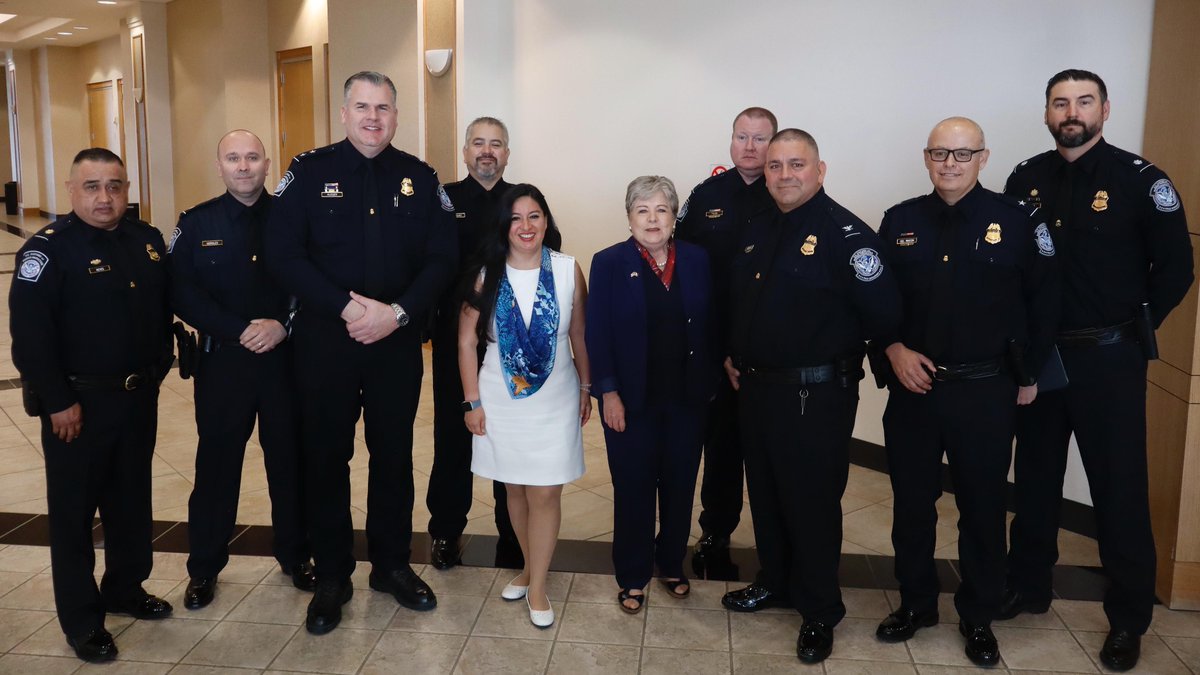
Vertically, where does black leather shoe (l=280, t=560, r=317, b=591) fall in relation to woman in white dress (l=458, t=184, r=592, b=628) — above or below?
below

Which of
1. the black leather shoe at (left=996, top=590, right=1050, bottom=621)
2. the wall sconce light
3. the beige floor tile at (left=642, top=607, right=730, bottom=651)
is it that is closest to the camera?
the beige floor tile at (left=642, top=607, right=730, bottom=651)

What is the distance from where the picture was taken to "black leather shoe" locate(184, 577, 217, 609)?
132 inches

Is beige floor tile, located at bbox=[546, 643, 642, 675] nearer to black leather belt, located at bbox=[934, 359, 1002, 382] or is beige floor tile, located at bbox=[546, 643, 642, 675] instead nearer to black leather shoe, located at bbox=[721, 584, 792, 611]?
black leather shoe, located at bbox=[721, 584, 792, 611]

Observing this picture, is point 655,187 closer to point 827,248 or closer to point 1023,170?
point 827,248

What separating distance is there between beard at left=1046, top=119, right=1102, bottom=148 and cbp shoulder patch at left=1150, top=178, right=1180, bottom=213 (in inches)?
9.5

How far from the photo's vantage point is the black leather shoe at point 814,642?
3.03 metres

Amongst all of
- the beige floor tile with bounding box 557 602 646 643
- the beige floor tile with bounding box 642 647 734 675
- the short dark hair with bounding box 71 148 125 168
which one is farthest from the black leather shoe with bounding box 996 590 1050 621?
the short dark hair with bounding box 71 148 125 168

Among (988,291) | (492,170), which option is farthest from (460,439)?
(988,291)

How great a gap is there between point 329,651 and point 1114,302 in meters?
2.74

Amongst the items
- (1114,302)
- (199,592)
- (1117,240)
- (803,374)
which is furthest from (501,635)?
(1117,240)

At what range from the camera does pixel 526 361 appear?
317 cm

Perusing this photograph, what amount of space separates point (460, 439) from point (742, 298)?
131cm

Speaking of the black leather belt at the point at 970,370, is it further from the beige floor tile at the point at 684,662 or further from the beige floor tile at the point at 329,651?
the beige floor tile at the point at 329,651

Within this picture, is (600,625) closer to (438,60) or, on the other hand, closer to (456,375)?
(456,375)
